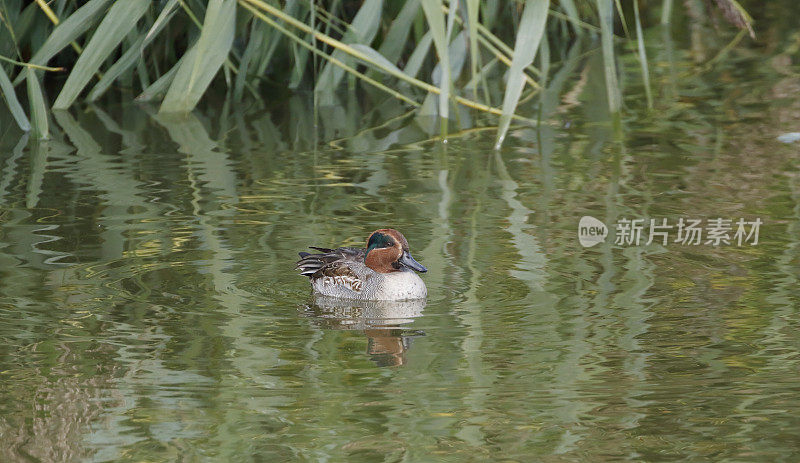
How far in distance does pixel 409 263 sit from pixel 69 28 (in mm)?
3503

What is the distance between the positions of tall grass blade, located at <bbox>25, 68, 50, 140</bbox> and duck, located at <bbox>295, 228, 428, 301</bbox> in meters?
2.57

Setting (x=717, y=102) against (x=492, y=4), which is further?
(x=717, y=102)

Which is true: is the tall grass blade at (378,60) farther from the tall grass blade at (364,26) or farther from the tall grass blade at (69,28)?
the tall grass blade at (69,28)

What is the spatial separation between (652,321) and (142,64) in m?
4.96

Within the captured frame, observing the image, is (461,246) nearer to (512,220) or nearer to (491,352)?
(512,220)

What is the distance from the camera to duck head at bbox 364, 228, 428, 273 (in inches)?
211

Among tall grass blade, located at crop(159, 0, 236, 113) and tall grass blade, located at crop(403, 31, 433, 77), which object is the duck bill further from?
tall grass blade, located at crop(403, 31, 433, 77)

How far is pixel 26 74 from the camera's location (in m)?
7.92

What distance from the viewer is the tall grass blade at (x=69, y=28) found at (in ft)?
25.5

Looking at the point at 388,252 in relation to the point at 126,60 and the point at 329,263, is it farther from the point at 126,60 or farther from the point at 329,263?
the point at 126,60

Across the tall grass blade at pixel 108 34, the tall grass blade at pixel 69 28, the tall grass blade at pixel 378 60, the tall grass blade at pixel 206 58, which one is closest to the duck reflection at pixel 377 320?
the tall grass blade at pixel 378 60

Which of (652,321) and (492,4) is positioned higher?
(492,4)

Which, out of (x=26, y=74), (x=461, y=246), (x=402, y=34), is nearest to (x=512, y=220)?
(x=461, y=246)

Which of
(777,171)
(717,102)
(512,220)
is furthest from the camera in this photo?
(717,102)
